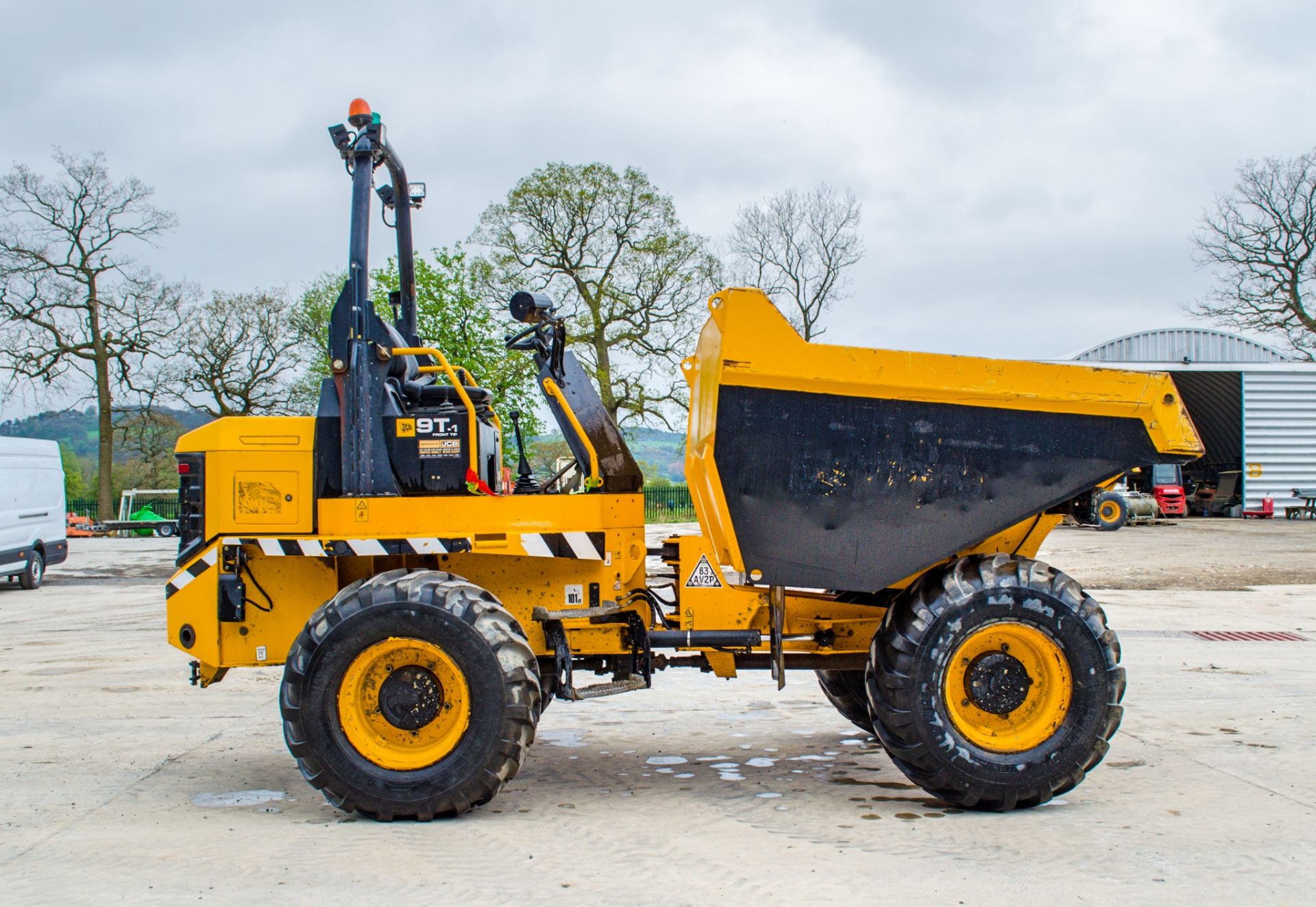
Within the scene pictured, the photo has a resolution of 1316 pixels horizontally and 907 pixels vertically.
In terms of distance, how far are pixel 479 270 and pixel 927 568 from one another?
25.0 m

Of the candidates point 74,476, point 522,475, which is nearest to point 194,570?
point 522,475

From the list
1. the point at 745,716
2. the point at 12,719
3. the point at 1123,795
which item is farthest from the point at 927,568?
the point at 12,719

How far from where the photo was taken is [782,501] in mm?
4883

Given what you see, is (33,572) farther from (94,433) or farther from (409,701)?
(94,433)

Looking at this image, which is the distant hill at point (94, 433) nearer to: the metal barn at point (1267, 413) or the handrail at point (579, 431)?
the metal barn at point (1267, 413)

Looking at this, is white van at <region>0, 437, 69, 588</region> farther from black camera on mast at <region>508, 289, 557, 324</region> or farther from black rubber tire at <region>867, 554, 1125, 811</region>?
black rubber tire at <region>867, 554, 1125, 811</region>

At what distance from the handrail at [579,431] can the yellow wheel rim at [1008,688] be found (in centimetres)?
193

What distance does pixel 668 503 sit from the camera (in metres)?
43.2

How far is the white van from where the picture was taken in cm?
1669

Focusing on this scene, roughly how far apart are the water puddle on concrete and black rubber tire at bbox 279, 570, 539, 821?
565 mm

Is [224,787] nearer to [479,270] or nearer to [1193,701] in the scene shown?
[1193,701]

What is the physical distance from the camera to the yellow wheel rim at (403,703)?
4824 millimetres

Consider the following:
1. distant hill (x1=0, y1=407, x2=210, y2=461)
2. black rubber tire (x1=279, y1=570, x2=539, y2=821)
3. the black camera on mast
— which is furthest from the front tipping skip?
distant hill (x1=0, y1=407, x2=210, y2=461)

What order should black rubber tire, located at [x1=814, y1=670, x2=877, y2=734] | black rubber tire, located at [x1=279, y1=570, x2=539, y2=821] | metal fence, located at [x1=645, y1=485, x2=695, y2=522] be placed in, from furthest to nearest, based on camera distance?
metal fence, located at [x1=645, y1=485, x2=695, y2=522] → black rubber tire, located at [x1=814, y1=670, x2=877, y2=734] → black rubber tire, located at [x1=279, y1=570, x2=539, y2=821]
